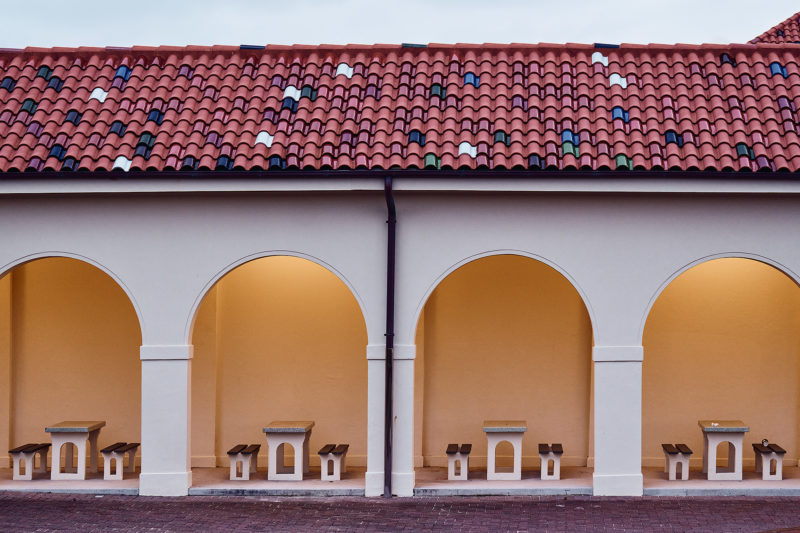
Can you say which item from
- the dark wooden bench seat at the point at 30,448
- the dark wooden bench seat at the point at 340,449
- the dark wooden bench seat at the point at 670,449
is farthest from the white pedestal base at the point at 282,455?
the dark wooden bench seat at the point at 670,449

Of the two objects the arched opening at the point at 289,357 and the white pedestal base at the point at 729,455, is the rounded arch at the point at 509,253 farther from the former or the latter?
the white pedestal base at the point at 729,455

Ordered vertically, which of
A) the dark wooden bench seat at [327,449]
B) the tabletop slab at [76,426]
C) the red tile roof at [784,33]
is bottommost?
the dark wooden bench seat at [327,449]

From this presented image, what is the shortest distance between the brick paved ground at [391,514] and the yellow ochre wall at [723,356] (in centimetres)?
194

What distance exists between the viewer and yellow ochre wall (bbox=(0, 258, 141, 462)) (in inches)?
480

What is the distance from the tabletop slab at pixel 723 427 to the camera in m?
10.8

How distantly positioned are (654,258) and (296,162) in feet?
14.1

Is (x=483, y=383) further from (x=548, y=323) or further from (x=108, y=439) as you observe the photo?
(x=108, y=439)

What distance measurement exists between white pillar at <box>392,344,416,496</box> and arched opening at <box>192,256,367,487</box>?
1.90m

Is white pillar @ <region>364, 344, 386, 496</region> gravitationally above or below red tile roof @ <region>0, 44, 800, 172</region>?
below

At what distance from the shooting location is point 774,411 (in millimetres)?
11836

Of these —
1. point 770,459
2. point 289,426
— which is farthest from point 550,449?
point 289,426

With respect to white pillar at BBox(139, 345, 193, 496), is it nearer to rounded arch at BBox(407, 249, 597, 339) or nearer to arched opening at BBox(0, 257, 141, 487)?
arched opening at BBox(0, 257, 141, 487)

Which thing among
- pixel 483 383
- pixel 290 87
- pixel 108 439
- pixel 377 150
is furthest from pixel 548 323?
pixel 108 439

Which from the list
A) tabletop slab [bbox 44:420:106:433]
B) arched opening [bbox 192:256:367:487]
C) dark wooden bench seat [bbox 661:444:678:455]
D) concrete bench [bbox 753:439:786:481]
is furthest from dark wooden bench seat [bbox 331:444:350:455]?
concrete bench [bbox 753:439:786:481]
